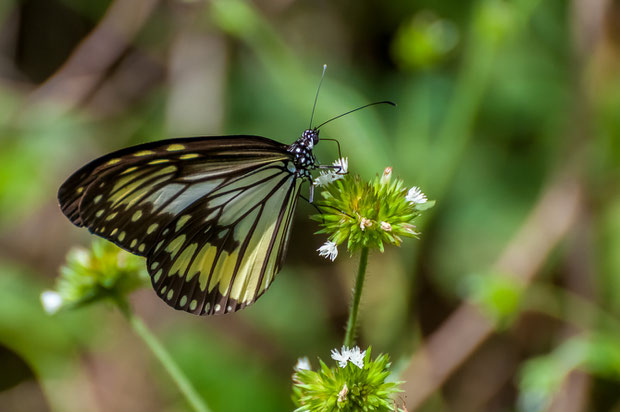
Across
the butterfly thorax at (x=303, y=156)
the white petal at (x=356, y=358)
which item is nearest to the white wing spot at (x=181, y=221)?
the butterfly thorax at (x=303, y=156)

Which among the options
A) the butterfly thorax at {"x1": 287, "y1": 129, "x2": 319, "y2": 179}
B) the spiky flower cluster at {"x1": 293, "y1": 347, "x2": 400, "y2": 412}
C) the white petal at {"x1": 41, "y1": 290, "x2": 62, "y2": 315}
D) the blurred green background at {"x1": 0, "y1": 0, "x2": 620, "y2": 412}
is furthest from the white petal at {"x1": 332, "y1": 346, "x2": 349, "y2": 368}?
the blurred green background at {"x1": 0, "y1": 0, "x2": 620, "y2": 412}

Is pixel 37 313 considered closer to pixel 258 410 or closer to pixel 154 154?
pixel 258 410

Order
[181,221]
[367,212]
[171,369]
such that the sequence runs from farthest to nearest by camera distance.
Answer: [181,221] → [171,369] → [367,212]

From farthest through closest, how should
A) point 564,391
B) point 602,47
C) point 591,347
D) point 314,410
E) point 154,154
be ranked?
point 602,47 → point 564,391 → point 591,347 → point 154,154 → point 314,410

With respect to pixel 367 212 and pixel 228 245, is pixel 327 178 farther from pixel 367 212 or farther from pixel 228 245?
pixel 228 245

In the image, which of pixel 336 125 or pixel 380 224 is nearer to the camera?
pixel 380 224

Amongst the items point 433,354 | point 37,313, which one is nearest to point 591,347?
point 433,354

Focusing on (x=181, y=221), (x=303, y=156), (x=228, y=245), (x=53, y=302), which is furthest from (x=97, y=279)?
(x=303, y=156)

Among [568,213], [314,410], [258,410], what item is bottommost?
[314,410]
